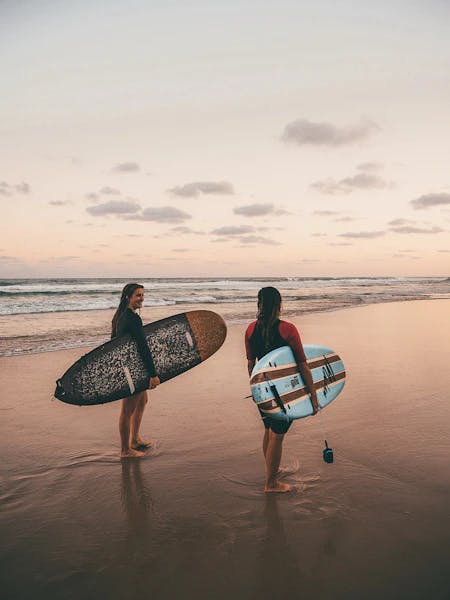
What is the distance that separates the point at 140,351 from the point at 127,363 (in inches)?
20.7

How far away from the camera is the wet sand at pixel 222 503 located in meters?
2.43

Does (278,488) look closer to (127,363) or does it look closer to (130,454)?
(130,454)

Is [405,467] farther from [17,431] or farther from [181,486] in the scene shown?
[17,431]

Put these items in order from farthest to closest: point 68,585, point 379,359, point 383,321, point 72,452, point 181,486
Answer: point 383,321 → point 379,359 → point 72,452 → point 181,486 → point 68,585

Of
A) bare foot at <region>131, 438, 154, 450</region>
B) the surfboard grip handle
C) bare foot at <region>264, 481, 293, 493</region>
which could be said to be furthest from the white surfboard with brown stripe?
bare foot at <region>131, 438, 154, 450</region>

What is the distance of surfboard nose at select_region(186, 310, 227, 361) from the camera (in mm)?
5410

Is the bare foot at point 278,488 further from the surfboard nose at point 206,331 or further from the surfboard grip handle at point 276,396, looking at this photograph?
the surfboard nose at point 206,331

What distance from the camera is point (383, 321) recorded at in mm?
13266

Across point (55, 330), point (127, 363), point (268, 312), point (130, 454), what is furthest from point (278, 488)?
point (55, 330)

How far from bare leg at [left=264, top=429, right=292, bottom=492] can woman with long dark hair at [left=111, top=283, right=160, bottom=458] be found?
4.29 ft

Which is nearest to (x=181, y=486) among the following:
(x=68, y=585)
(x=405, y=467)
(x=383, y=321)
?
(x=68, y=585)

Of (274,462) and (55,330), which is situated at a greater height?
(55,330)

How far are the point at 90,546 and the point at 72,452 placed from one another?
166 cm

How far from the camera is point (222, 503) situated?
3.24 metres
